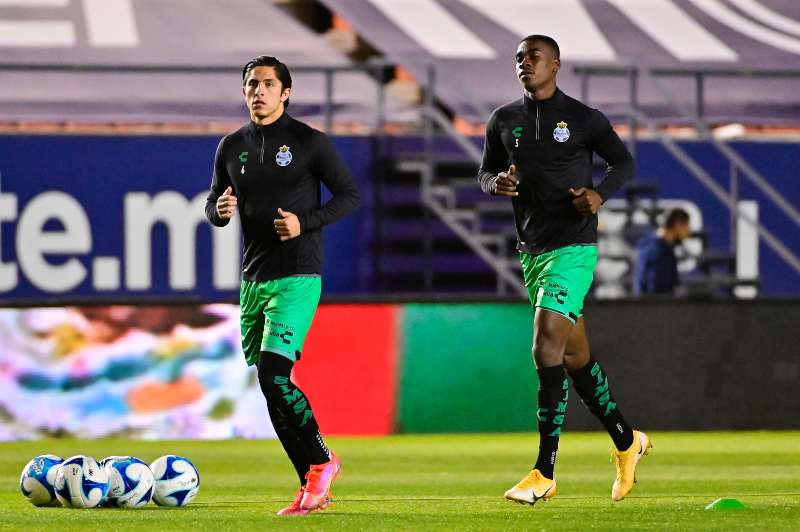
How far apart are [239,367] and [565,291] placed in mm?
6750

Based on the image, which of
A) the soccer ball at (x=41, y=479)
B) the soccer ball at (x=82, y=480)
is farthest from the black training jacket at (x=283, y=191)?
the soccer ball at (x=41, y=479)

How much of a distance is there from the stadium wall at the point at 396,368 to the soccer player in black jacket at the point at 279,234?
6.64 meters

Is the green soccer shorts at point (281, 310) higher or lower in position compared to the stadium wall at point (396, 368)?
higher

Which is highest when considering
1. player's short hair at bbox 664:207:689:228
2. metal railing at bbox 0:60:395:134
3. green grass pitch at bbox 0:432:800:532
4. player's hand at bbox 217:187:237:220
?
metal railing at bbox 0:60:395:134

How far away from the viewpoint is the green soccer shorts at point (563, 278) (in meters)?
8.49

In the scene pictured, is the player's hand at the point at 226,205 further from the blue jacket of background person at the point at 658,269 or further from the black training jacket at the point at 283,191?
the blue jacket of background person at the point at 658,269

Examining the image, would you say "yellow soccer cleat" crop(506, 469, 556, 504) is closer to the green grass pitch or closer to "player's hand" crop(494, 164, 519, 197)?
the green grass pitch

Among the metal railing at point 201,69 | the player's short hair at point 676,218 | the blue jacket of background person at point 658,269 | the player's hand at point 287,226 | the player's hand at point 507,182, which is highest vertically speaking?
the metal railing at point 201,69

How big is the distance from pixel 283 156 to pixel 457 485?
9.79ft

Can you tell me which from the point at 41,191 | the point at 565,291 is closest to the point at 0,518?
the point at 565,291

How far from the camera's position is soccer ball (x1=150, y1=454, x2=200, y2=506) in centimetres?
847

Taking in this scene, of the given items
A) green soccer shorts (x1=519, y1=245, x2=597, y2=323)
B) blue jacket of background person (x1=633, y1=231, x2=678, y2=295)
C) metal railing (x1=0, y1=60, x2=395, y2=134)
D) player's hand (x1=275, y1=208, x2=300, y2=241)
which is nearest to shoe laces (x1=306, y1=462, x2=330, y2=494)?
player's hand (x1=275, y1=208, x2=300, y2=241)

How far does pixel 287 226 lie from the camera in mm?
7902

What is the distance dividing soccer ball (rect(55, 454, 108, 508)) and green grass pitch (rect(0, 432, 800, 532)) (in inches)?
4.8
